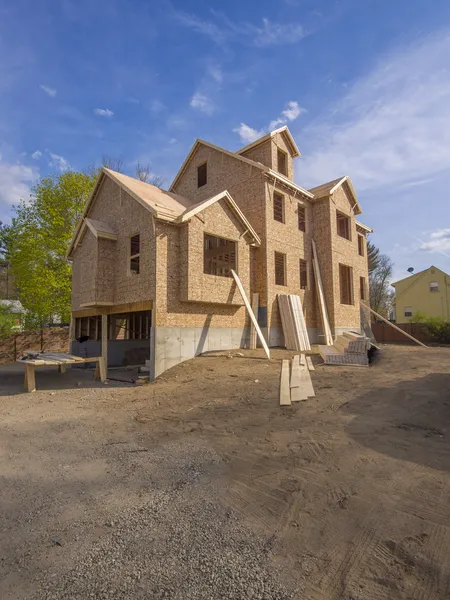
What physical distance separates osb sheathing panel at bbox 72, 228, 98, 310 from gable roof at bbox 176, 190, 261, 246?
4468mm

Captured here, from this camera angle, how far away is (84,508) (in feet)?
11.7

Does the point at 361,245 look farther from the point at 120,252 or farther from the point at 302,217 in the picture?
the point at 120,252

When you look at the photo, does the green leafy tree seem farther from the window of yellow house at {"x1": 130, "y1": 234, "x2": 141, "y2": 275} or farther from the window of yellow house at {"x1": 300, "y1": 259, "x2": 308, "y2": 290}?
the window of yellow house at {"x1": 300, "y1": 259, "x2": 308, "y2": 290}

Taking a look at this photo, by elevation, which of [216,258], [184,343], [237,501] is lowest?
[237,501]

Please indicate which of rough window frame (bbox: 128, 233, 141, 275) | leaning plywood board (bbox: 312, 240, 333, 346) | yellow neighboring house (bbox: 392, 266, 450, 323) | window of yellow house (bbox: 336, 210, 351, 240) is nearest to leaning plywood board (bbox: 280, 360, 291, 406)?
rough window frame (bbox: 128, 233, 141, 275)

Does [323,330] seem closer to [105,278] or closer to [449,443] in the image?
[105,278]

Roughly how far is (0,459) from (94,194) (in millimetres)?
14246

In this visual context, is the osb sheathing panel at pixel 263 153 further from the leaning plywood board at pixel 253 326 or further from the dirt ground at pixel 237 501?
the dirt ground at pixel 237 501

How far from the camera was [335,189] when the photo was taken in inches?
778

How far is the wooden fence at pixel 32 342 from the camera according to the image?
782 inches

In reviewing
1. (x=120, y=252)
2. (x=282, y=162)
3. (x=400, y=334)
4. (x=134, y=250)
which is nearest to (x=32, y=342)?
(x=134, y=250)

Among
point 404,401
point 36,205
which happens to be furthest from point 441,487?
point 36,205

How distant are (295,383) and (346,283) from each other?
14.5m

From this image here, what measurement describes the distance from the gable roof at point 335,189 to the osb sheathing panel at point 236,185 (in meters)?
4.69
